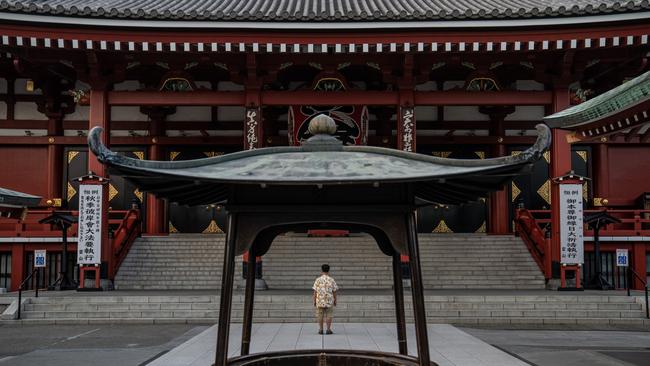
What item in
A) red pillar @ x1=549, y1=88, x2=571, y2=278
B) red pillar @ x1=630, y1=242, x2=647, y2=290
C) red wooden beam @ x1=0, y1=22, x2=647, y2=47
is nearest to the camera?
red wooden beam @ x1=0, y1=22, x2=647, y2=47

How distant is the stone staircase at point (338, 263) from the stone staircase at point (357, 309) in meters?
2.35

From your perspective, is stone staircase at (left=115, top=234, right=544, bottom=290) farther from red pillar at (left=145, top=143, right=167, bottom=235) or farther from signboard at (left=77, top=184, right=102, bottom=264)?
signboard at (left=77, top=184, right=102, bottom=264)

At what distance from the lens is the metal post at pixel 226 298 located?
17.0 feet

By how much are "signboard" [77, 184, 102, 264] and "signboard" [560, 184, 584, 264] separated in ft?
37.0

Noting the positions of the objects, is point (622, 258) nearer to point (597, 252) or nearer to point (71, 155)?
point (597, 252)

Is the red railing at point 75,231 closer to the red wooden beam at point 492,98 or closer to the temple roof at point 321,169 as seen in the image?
the red wooden beam at point 492,98

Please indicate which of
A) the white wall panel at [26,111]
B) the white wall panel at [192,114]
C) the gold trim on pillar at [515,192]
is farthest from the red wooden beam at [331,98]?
the white wall panel at [26,111]

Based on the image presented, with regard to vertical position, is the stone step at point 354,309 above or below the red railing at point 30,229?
below

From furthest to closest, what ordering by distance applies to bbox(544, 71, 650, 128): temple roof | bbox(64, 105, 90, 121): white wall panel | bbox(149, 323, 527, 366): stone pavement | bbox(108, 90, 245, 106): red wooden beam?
bbox(64, 105, 90, 121): white wall panel
bbox(108, 90, 245, 106): red wooden beam
bbox(149, 323, 527, 366): stone pavement
bbox(544, 71, 650, 128): temple roof

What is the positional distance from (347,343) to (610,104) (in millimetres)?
5473

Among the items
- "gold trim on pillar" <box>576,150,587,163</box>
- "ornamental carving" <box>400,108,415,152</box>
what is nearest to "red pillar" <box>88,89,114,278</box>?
"ornamental carving" <box>400,108,415,152</box>

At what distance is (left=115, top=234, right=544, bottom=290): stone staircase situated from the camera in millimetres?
16891

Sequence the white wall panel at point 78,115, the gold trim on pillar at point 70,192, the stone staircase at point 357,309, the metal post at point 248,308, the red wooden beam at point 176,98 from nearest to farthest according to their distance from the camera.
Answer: the metal post at point 248,308 → the stone staircase at point 357,309 → the red wooden beam at point 176,98 → the white wall panel at point 78,115 → the gold trim on pillar at point 70,192

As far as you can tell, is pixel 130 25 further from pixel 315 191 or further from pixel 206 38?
pixel 315 191
